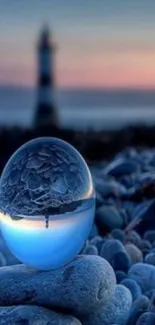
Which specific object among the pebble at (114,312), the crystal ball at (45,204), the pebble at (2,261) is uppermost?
the crystal ball at (45,204)

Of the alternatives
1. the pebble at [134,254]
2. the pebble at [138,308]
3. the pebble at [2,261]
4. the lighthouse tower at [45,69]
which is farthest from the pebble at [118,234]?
the lighthouse tower at [45,69]

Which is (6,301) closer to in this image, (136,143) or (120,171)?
(120,171)

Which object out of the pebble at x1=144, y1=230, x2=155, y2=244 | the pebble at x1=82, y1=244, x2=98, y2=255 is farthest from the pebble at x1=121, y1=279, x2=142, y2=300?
the pebble at x1=144, y1=230, x2=155, y2=244

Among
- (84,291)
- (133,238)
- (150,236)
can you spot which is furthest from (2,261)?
(150,236)

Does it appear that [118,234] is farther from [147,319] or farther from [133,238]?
[147,319]

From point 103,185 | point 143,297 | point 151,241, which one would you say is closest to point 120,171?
point 103,185

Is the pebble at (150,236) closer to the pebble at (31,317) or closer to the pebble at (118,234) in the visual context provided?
the pebble at (118,234)

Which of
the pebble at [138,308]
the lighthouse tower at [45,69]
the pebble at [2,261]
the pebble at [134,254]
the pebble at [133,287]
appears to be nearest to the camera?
the pebble at [138,308]
